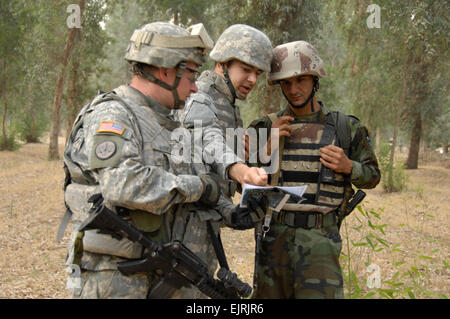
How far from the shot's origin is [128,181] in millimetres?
1801

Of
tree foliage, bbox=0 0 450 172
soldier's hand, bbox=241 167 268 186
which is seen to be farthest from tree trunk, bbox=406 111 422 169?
soldier's hand, bbox=241 167 268 186

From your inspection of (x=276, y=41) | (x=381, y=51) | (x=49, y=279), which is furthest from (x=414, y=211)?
(x=49, y=279)

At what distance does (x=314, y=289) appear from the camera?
8.46 ft

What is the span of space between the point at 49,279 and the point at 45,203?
4426 mm

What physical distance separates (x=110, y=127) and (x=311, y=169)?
1.42 metres

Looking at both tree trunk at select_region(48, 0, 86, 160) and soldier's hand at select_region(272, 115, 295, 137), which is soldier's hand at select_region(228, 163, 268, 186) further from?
tree trunk at select_region(48, 0, 86, 160)

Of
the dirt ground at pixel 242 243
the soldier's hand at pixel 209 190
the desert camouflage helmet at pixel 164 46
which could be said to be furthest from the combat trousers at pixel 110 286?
the dirt ground at pixel 242 243

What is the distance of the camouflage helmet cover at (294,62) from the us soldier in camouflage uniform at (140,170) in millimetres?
740

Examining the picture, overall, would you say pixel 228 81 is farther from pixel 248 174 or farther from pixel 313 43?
pixel 313 43

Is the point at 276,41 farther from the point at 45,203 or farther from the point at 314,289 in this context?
the point at 314,289

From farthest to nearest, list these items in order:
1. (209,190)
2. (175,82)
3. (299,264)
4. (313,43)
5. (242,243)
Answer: (313,43), (242,243), (299,264), (175,82), (209,190)

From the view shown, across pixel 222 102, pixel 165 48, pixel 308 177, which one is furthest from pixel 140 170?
pixel 308 177

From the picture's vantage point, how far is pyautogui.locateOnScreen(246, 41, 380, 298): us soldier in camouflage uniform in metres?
2.65

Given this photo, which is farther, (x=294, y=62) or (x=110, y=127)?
(x=294, y=62)
